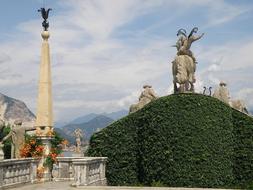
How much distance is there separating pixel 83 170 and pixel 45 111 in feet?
15.1

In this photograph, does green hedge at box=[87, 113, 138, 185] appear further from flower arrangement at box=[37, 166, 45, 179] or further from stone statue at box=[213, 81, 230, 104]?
stone statue at box=[213, 81, 230, 104]

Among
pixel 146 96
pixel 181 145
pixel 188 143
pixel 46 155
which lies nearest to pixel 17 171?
pixel 46 155

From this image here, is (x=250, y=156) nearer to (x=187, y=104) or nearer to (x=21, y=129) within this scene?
(x=187, y=104)

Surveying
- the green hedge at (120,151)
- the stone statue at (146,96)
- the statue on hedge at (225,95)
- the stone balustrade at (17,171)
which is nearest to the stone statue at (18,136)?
the stone balustrade at (17,171)

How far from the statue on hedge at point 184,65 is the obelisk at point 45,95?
20.5ft

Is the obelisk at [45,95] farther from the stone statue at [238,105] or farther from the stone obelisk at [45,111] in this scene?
the stone statue at [238,105]

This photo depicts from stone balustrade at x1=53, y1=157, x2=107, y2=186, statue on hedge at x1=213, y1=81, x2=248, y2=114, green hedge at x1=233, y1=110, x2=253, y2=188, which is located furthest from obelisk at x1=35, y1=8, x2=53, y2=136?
statue on hedge at x1=213, y1=81, x2=248, y2=114

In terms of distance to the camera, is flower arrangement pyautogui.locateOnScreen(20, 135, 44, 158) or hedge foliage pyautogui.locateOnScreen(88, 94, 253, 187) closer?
hedge foliage pyautogui.locateOnScreen(88, 94, 253, 187)

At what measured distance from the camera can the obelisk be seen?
815 inches

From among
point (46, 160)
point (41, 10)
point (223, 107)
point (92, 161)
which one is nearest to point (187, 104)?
Answer: point (223, 107)

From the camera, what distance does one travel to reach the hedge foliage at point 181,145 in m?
18.8

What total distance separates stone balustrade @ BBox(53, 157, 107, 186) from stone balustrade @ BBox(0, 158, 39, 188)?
5.67ft

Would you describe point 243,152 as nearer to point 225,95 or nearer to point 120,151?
point 120,151

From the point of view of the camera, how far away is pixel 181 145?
62.1 feet
